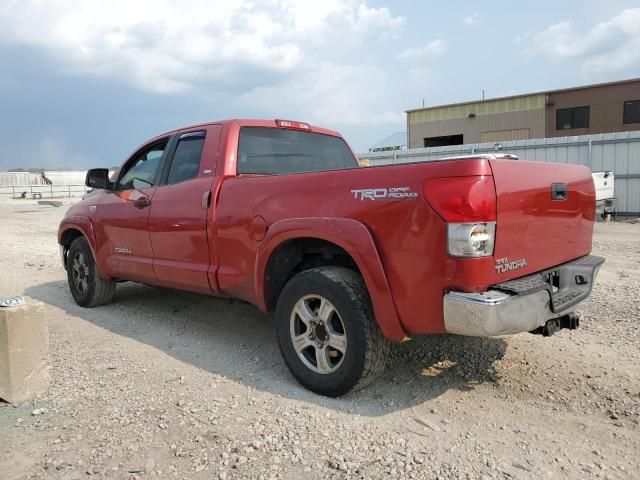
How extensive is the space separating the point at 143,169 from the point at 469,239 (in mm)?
3914

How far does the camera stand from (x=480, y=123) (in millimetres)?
36875

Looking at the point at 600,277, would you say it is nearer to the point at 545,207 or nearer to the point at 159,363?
the point at 545,207

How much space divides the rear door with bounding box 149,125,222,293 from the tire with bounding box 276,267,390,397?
→ 3.67ft

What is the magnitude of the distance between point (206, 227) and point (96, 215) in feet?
7.23

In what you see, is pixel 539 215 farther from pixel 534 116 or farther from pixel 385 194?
pixel 534 116

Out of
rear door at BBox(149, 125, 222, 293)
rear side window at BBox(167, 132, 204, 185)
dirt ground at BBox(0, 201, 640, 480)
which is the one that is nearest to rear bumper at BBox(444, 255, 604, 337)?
dirt ground at BBox(0, 201, 640, 480)

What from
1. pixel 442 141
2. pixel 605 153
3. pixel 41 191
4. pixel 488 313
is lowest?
pixel 488 313

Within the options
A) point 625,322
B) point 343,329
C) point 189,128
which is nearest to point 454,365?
point 343,329

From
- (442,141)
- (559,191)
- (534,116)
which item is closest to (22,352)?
(559,191)

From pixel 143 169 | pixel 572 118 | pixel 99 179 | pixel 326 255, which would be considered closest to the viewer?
pixel 326 255

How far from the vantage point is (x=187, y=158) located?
504 cm

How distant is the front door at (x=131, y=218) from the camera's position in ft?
17.5

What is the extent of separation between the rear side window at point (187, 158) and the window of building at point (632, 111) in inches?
1312

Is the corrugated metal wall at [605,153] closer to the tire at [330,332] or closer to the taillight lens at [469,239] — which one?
the tire at [330,332]
